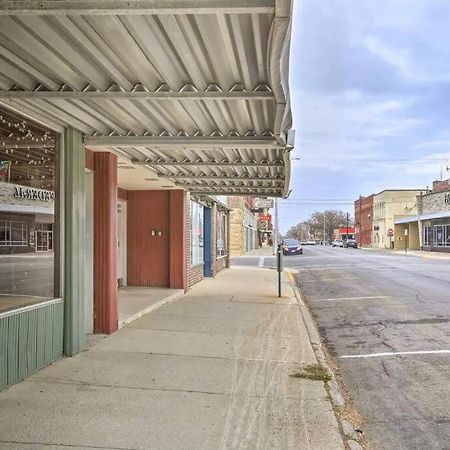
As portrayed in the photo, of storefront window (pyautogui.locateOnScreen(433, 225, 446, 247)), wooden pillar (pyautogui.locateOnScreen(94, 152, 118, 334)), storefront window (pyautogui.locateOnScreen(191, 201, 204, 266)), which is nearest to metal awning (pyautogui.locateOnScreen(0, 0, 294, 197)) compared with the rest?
wooden pillar (pyautogui.locateOnScreen(94, 152, 118, 334))

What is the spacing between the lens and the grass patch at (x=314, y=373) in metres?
6.26

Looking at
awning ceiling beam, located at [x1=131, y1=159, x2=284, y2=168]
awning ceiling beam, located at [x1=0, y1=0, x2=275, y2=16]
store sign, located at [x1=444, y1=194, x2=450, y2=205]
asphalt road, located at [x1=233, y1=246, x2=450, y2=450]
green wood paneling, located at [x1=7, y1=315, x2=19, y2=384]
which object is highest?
store sign, located at [x1=444, y1=194, x2=450, y2=205]

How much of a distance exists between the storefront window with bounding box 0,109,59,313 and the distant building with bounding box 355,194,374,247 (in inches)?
3502

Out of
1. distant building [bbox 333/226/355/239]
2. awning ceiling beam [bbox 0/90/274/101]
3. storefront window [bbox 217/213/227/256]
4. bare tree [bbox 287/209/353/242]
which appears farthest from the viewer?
bare tree [bbox 287/209/353/242]

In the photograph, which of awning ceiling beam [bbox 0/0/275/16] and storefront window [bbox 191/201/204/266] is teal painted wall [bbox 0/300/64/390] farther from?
storefront window [bbox 191/201/204/266]

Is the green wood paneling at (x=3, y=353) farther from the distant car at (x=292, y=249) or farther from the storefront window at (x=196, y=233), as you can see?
the distant car at (x=292, y=249)

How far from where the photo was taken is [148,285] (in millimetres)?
14789

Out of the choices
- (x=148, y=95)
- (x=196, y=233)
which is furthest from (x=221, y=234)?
(x=148, y=95)

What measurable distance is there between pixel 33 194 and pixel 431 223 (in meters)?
57.1

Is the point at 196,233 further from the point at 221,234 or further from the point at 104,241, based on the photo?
the point at 104,241

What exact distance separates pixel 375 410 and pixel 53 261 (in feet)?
14.1

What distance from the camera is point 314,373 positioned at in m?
6.46

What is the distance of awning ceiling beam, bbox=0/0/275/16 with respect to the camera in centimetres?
331

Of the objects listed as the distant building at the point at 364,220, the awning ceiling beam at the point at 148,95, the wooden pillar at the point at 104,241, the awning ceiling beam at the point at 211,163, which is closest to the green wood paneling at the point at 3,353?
the awning ceiling beam at the point at 148,95
